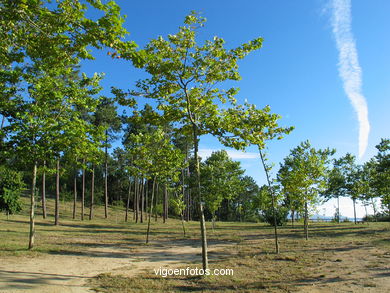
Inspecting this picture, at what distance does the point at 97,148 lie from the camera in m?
13.1

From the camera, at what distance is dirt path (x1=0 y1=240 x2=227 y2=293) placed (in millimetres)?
7535

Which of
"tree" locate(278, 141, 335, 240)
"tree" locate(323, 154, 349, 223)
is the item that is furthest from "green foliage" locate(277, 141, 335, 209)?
"tree" locate(323, 154, 349, 223)

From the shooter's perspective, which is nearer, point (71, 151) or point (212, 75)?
point (212, 75)

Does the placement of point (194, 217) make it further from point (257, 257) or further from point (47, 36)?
point (47, 36)

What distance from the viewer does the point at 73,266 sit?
1034 cm

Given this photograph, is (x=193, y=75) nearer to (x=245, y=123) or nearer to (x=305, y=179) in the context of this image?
(x=245, y=123)

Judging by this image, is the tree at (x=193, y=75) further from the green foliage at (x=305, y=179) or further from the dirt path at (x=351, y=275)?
the green foliage at (x=305, y=179)

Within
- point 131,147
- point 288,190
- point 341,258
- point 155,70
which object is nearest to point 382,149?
point 288,190

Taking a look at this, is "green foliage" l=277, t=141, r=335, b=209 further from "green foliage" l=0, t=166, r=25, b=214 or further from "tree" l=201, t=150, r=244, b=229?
"green foliage" l=0, t=166, r=25, b=214

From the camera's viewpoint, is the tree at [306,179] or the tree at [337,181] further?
the tree at [337,181]

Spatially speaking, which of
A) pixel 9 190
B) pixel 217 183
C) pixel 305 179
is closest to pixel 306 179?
pixel 305 179

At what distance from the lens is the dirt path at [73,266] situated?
7535mm

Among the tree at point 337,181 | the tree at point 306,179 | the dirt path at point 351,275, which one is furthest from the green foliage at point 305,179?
the tree at point 337,181

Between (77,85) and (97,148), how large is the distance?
3439 mm
